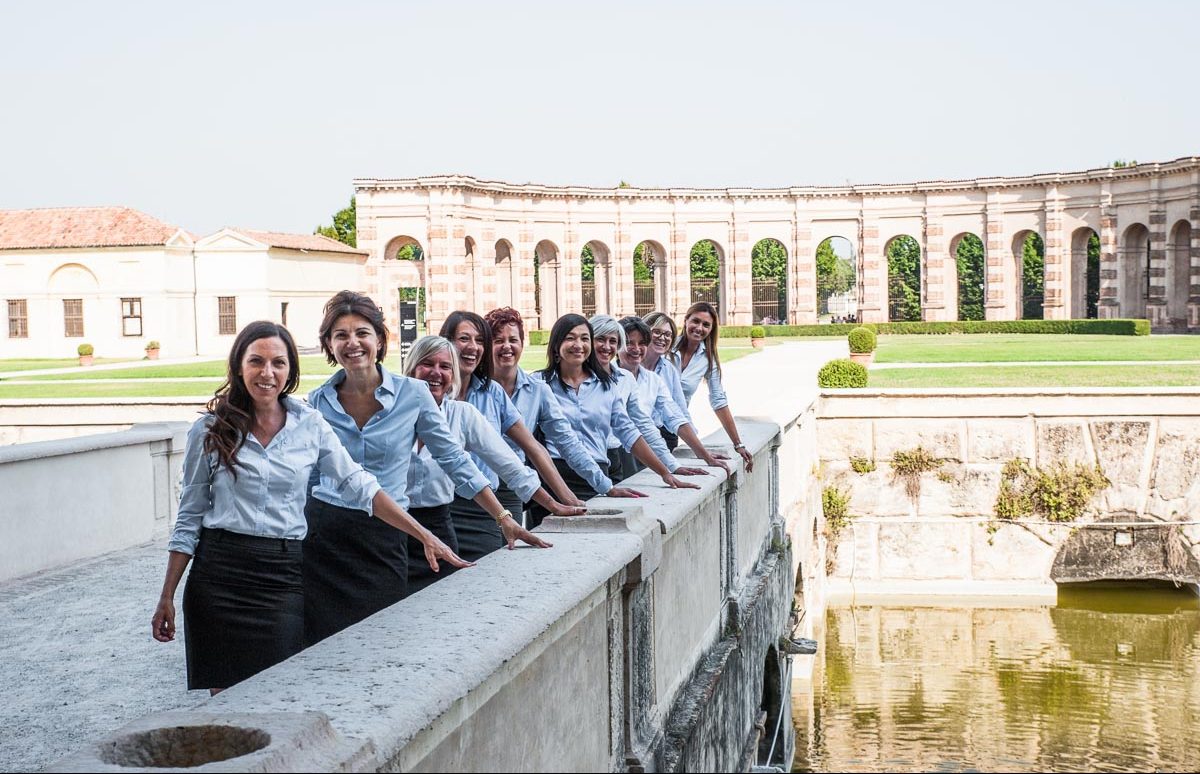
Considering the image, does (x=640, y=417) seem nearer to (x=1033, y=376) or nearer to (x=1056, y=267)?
(x=1033, y=376)

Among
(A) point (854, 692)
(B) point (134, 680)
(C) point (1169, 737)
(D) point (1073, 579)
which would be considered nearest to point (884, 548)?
(D) point (1073, 579)

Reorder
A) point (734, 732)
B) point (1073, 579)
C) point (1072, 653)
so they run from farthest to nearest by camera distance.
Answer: point (1073, 579) < point (1072, 653) < point (734, 732)

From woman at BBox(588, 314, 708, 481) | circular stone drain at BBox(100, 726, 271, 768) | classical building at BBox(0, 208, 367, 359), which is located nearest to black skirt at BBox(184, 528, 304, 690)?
circular stone drain at BBox(100, 726, 271, 768)

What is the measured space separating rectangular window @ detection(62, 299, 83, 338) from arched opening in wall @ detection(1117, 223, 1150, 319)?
40727 millimetres

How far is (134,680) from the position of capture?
6.26 meters

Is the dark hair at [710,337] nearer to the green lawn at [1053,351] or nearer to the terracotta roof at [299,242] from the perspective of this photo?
the green lawn at [1053,351]

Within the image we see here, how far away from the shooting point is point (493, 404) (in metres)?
6.02

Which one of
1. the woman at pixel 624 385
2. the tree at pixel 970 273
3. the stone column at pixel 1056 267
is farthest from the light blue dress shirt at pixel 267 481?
the tree at pixel 970 273

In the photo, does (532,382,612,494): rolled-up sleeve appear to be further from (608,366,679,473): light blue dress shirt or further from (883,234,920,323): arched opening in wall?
(883,234,920,323): arched opening in wall

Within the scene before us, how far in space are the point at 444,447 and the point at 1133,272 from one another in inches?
2057

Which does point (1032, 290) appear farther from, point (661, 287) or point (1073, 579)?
point (1073, 579)

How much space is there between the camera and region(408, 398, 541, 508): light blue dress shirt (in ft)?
17.2

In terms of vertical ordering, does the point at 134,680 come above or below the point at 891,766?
above

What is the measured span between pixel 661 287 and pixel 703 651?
50.5 m
